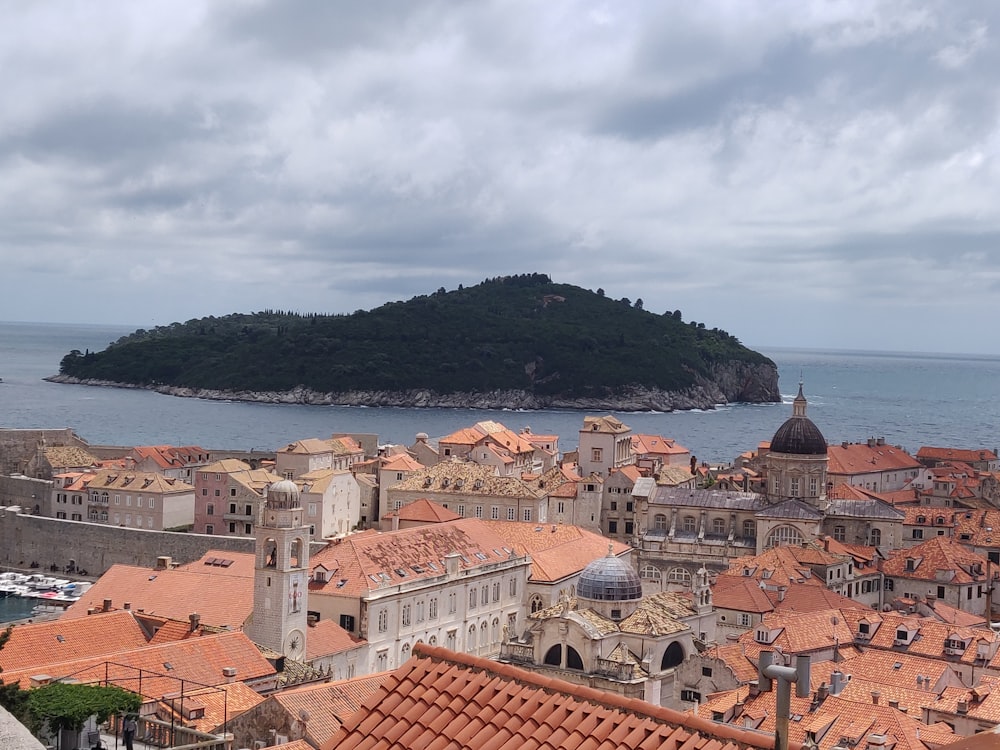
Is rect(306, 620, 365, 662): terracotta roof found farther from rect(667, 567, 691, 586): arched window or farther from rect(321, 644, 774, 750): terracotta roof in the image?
rect(321, 644, 774, 750): terracotta roof

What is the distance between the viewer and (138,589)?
1857 inches

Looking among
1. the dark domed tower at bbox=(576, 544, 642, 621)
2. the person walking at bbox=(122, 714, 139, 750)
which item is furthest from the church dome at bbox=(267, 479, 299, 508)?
the person walking at bbox=(122, 714, 139, 750)

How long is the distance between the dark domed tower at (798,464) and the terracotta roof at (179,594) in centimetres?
3047

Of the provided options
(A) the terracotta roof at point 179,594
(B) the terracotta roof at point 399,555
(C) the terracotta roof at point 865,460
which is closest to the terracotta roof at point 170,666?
(A) the terracotta roof at point 179,594

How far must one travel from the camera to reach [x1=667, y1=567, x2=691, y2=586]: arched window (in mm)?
63156

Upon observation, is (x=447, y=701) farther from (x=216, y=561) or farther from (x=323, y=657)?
(x=216, y=561)

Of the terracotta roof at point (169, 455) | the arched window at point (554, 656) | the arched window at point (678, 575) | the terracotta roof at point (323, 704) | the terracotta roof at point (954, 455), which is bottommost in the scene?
the arched window at point (554, 656)

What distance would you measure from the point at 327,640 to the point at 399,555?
7095 mm

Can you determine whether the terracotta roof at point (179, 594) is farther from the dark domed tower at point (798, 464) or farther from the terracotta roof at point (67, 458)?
the terracotta roof at point (67, 458)

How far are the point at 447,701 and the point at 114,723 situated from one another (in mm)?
12848

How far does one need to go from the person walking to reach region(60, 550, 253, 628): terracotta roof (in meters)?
22.2

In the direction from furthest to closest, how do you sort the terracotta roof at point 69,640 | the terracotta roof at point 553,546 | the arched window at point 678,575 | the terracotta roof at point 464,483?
the terracotta roof at point 464,483 < the arched window at point 678,575 < the terracotta roof at point 553,546 < the terracotta roof at point 69,640

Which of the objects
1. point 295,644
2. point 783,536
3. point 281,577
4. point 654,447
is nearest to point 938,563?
point 783,536

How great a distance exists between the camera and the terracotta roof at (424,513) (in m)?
A: 63.0
